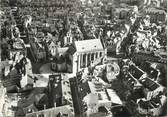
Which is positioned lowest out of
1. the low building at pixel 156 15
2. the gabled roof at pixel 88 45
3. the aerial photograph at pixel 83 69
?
the aerial photograph at pixel 83 69

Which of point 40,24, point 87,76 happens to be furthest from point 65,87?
point 40,24

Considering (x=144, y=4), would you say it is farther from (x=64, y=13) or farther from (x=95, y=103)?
(x=95, y=103)

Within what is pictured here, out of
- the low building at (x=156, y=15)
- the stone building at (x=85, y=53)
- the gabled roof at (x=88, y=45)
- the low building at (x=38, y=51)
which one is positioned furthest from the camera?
the low building at (x=156, y=15)

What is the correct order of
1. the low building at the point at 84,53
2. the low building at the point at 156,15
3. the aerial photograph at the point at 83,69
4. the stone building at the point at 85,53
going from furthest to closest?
the low building at the point at 156,15 < the stone building at the point at 85,53 < the low building at the point at 84,53 < the aerial photograph at the point at 83,69

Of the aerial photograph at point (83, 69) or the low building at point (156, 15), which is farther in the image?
the low building at point (156, 15)

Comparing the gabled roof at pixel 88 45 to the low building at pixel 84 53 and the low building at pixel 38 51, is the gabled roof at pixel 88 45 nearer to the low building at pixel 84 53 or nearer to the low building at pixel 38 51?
the low building at pixel 84 53

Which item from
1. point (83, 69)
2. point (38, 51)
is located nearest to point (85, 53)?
point (83, 69)

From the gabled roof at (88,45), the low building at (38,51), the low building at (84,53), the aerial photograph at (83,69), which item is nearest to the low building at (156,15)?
the aerial photograph at (83,69)
